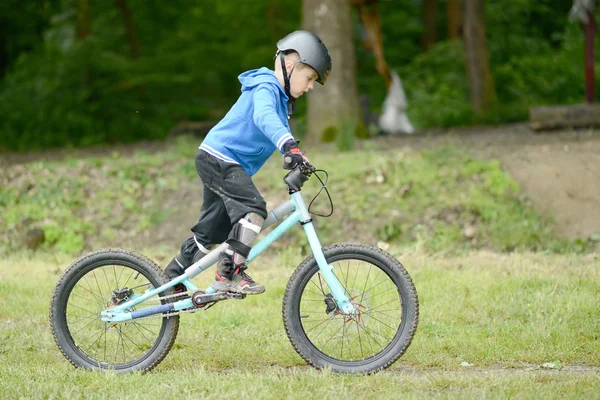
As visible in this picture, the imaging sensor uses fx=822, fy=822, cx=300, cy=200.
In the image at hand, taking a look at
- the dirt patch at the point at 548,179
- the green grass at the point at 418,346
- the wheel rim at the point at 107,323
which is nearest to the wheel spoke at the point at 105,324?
the wheel rim at the point at 107,323

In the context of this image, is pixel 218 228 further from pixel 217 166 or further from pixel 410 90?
pixel 410 90

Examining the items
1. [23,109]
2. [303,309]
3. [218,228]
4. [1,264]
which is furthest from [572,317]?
[23,109]

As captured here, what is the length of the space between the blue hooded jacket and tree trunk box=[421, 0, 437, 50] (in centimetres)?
1828

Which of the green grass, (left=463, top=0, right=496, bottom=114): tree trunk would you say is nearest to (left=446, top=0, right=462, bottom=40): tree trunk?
(left=463, top=0, right=496, bottom=114): tree trunk

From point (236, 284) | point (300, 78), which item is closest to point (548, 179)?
point (300, 78)

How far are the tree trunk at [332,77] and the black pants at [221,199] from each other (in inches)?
277

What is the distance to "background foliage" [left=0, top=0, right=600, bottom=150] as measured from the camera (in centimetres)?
1855

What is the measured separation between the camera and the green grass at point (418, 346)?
4750 millimetres

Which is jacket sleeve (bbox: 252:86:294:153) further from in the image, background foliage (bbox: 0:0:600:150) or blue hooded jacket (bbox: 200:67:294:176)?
background foliage (bbox: 0:0:600:150)

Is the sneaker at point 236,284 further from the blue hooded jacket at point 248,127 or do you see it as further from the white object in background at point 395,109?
the white object in background at point 395,109

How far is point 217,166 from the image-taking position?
16.8ft

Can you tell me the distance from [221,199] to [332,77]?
24.1 feet

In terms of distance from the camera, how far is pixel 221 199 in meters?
5.28

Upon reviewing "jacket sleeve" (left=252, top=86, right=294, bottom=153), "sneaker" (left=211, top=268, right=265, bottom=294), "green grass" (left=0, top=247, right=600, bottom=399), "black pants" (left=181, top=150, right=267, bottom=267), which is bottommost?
"green grass" (left=0, top=247, right=600, bottom=399)
